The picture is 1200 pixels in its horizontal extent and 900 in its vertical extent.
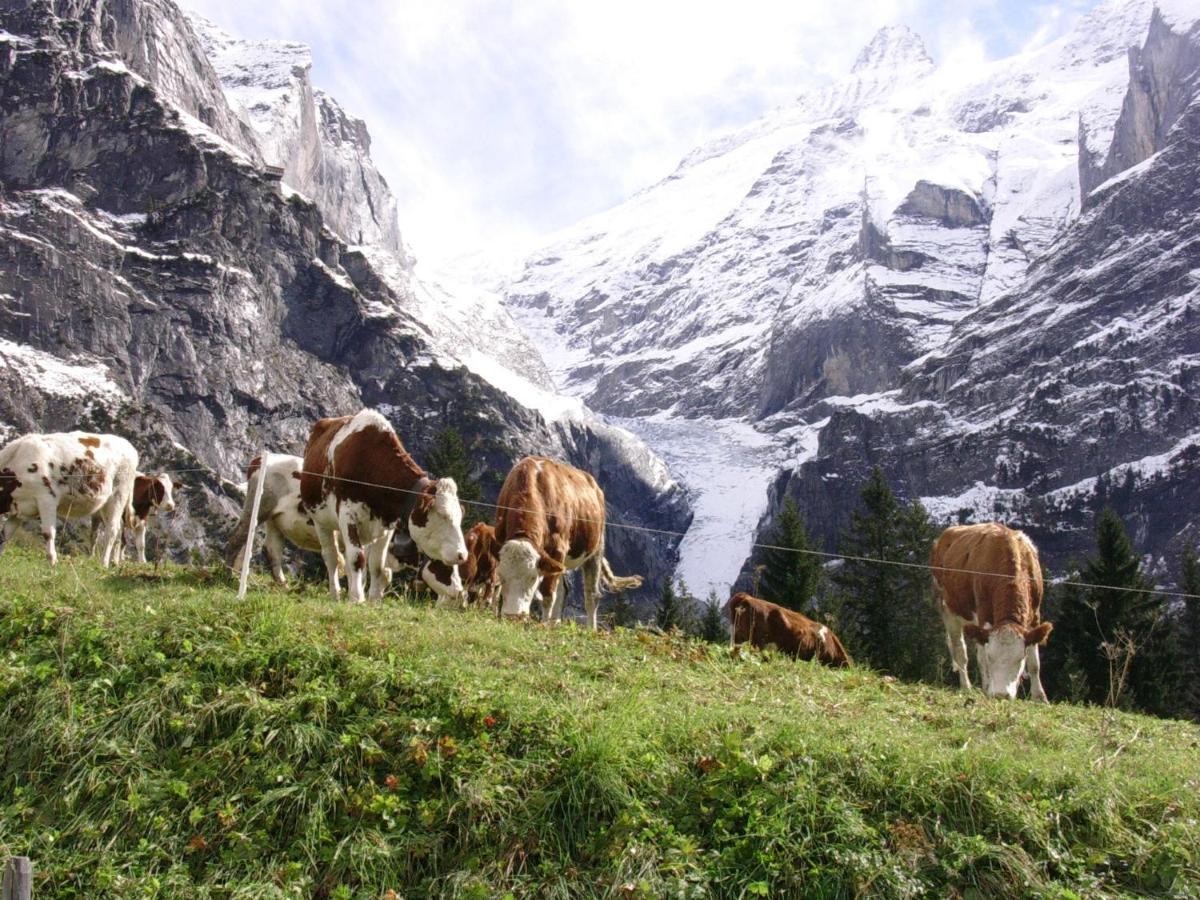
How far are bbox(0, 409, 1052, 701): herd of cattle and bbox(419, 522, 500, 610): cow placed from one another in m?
0.05

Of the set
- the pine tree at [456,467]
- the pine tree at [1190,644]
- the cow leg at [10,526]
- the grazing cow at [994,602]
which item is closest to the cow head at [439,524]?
the cow leg at [10,526]

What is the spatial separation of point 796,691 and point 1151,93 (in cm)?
22967

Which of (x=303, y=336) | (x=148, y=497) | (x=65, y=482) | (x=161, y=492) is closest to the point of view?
(x=65, y=482)

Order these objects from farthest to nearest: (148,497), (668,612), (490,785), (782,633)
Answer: (668,612) → (148,497) → (782,633) → (490,785)

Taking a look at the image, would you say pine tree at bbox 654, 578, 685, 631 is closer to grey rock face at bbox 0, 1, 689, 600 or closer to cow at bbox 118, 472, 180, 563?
cow at bbox 118, 472, 180, 563

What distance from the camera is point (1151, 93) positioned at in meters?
196

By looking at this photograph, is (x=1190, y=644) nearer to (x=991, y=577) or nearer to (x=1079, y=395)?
(x=991, y=577)

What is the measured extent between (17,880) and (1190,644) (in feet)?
172

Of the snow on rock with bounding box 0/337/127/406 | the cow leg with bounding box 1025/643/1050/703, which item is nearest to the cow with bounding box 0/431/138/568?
the cow leg with bounding box 1025/643/1050/703

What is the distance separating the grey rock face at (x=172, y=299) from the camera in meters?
108

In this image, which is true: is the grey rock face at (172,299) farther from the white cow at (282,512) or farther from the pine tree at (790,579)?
the white cow at (282,512)

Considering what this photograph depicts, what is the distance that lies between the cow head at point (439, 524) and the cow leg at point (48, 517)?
5.65 meters

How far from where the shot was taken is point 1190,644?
46531 mm

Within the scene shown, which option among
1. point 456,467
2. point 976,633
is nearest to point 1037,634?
point 976,633
